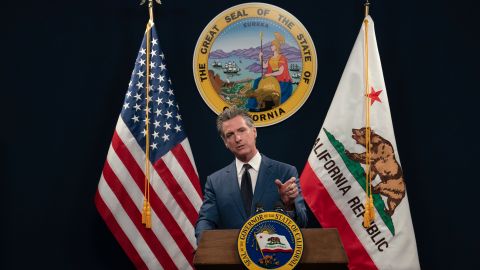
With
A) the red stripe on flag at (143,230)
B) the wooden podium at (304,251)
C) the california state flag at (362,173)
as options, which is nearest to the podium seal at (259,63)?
the california state flag at (362,173)

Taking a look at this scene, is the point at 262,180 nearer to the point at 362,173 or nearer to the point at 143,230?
the point at 362,173

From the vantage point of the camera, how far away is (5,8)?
502 centimetres

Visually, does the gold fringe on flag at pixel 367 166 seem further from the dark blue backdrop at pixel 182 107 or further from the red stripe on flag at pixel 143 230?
the red stripe on flag at pixel 143 230

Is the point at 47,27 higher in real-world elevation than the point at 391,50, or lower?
higher

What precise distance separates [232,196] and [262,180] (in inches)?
6.9

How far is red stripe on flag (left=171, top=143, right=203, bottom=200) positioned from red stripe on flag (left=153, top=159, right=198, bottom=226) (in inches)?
3.6

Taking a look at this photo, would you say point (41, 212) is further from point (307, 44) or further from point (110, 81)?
point (307, 44)

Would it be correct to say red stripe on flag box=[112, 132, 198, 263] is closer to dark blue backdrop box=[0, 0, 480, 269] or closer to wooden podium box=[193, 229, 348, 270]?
dark blue backdrop box=[0, 0, 480, 269]

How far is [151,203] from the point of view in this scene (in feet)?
14.9

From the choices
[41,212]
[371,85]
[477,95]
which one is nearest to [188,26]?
[371,85]

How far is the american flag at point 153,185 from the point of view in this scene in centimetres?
453

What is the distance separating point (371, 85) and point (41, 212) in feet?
7.69

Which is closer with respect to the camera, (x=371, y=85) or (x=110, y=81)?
(x=371, y=85)

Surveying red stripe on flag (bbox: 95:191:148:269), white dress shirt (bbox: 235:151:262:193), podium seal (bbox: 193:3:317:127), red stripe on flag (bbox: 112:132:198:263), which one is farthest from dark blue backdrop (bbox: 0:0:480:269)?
white dress shirt (bbox: 235:151:262:193)
